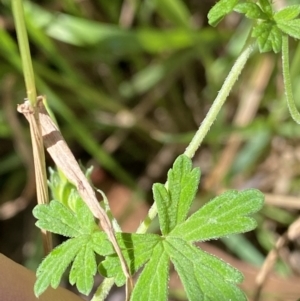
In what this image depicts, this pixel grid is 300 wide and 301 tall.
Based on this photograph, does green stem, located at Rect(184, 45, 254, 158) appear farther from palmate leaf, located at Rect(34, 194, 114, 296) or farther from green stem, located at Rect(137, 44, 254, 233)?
palmate leaf, located at Rect(34, 194, 114, 296)

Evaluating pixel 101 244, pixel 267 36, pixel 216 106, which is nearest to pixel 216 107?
pixel 216 106

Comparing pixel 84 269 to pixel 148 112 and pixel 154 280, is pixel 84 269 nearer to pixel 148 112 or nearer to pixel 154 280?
pixel 154 280

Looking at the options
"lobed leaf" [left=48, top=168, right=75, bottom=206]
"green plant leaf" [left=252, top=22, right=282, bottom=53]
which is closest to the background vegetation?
"lobed leaf" [left=48, top=168, right=75, bottom=206]

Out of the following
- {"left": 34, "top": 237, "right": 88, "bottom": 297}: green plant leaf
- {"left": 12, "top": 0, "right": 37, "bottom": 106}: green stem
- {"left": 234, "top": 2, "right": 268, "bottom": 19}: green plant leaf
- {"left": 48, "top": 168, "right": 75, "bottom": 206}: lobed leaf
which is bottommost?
{"left": 34, "top": 237, "right": 88, "bottom": 297}: green plant leaf

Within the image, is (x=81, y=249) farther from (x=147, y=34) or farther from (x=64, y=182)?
(x=147, y=34)

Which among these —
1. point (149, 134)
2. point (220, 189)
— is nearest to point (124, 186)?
point (149, 134)
